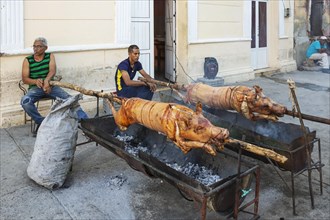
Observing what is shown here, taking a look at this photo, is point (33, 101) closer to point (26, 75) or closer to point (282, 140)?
point (26, 75)

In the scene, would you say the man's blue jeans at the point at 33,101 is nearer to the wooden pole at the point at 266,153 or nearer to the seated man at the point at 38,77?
Result: the seated man at the point at 38,77

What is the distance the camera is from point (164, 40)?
9547 millimetres

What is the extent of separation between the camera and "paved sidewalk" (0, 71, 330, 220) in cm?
326

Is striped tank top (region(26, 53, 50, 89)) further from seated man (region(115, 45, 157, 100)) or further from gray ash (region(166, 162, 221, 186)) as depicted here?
gray ash (region(166, 162, 221, 186))

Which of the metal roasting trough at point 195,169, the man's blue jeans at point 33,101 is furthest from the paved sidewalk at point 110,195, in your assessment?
the man's blue jeans at point 33,101

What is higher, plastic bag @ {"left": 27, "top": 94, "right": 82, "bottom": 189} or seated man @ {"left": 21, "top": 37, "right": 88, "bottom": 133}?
seated man @ {"left": 21, "top": 37, "right": 88, "bottom": 133}

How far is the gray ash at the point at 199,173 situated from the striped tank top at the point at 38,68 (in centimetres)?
308

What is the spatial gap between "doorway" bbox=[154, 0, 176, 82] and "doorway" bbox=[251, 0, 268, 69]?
134 inches

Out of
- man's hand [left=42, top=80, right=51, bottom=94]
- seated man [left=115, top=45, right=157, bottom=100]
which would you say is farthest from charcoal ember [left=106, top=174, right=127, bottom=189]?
man's hand [left=42, top=80, right=51, bottom=94]

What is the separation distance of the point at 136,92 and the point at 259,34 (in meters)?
7.54

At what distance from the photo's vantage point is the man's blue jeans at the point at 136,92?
5520 millimetres

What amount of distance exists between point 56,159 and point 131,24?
4.65 m

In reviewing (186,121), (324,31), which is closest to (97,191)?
(186,121)

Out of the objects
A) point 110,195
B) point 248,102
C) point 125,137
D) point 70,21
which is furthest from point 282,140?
point 70,21
